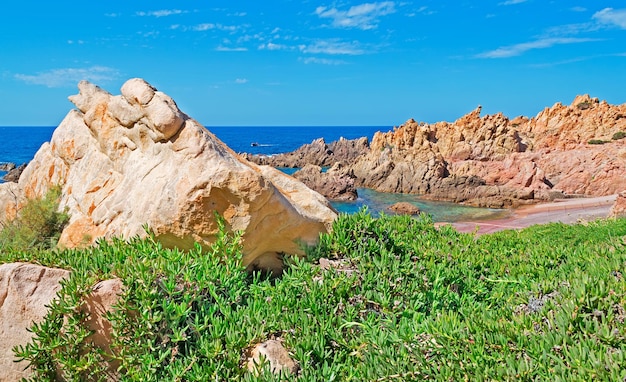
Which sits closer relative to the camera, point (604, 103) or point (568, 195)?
point (568, 195)

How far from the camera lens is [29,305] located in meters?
4.95

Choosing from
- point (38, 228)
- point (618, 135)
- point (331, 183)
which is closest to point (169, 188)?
point (38, 228)

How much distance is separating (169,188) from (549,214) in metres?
35.7

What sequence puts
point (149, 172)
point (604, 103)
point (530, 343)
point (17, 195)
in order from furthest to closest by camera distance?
point (604, 103), point (17, 195), point (149, 172), point (530, 343)

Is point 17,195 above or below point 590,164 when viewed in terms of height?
above

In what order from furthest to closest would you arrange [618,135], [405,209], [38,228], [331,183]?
1. [618,135]
2. [331,183]
3. [405,209]
4. [38,228]

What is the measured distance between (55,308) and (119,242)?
4.00 feet

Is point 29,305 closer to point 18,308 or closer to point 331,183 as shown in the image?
point 18,308

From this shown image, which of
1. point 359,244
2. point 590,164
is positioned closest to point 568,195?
point 590,164

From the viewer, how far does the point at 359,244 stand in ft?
22.9

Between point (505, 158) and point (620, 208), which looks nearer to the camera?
point (620, 208)

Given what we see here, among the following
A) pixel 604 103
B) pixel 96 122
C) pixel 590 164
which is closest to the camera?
pixel 96 122

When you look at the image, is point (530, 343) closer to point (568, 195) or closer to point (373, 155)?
point (568, 195)

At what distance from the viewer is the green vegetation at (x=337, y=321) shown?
151 inches
